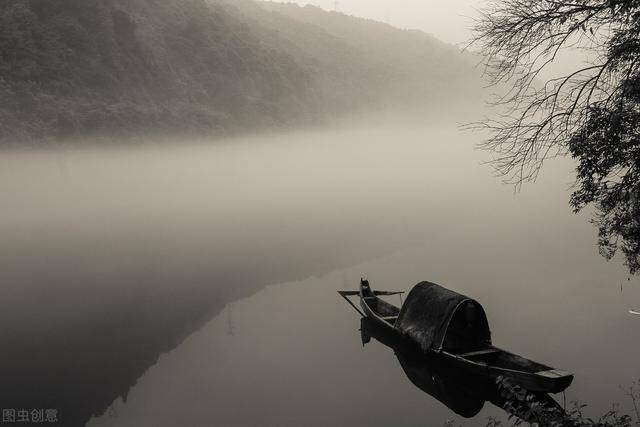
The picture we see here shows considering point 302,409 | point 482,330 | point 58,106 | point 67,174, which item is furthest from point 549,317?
point 58,106

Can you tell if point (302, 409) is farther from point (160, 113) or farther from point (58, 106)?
point (160, 113)

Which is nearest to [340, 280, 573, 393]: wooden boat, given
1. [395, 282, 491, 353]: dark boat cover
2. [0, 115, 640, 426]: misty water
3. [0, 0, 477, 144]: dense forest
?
[395, 282, 491, 353]: dark boat cover

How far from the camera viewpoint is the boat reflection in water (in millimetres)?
15055

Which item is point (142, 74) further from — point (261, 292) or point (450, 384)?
point (450, 384)

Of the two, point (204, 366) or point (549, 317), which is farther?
point (549, 317)

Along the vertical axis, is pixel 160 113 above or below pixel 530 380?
above

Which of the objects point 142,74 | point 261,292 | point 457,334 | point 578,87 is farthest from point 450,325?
point 142,74

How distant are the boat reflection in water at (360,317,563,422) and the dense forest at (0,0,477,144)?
226ft

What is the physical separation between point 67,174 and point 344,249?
49734 mm

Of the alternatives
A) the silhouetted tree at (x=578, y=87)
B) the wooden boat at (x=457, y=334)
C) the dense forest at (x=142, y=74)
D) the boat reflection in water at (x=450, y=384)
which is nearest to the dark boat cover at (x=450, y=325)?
the wooden boat at (x=457, y=334)

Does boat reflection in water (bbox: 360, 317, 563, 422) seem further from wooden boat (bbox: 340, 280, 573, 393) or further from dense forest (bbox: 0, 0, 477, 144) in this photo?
dense forest (bbox: 0, 0, 477, 144)

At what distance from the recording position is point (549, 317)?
877 inches

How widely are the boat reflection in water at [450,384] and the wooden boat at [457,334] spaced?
1.53 feet

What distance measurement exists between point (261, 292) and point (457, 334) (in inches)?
622
